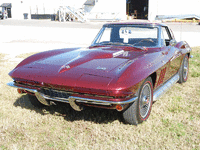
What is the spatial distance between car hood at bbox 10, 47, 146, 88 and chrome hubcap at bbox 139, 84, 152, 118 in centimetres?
44

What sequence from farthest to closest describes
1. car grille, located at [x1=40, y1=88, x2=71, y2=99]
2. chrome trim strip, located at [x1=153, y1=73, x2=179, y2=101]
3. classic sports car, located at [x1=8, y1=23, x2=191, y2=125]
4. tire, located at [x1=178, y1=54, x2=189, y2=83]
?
tire, located at [x1=178, y1=54, x2=189, y2=83] → chrome trim strip, located at [x1=153, y1=73, x2=179, y2=101] → car grille, located at [x1=40, y1=88, x2=71, y2=99] → classic sports car, located at [x1=8, y1=23, x2=191, y2=125]

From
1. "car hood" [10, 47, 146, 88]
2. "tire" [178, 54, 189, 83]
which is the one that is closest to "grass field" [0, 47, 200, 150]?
"car hood" [10, 47, 146, 88]

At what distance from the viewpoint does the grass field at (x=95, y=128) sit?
2.79m

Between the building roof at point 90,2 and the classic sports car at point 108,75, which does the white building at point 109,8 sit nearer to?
the building roof at point 90,2

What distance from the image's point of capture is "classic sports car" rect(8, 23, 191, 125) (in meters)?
2.70

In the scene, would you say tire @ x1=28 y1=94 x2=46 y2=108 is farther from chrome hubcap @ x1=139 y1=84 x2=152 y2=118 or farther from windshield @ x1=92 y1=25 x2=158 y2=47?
chrome hubcap @ x1=139 y1=84 x2=152 y2=118

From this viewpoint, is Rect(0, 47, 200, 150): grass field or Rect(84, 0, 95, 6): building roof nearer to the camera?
Rect(0, 47, 200, 150): grass field

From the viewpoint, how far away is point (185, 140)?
2.86 metres

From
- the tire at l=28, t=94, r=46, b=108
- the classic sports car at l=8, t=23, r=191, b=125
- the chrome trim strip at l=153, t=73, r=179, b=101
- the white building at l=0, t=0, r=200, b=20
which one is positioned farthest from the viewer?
the white building at l=0, t=0, r=200, b=20

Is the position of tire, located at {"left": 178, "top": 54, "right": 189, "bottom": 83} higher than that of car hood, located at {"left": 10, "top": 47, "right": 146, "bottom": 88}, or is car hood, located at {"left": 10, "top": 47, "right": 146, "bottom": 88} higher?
car hood, located at {"left": 10, "top": 47, "right": 146, "bottom": 88}

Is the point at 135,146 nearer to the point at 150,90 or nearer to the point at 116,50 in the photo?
the point at 150,90

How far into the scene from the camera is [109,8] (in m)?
34.4

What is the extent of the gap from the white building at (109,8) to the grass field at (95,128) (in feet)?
96.2

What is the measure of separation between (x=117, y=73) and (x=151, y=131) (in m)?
0.91
